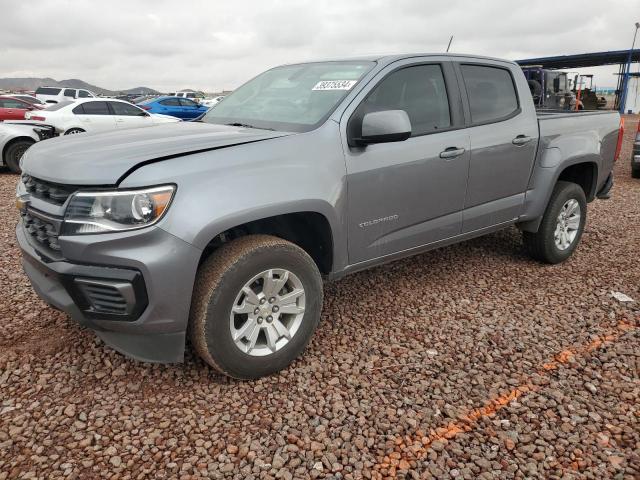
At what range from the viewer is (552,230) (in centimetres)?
445

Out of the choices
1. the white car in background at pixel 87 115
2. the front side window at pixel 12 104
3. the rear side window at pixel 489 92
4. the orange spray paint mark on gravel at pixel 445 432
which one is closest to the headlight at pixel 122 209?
the orange spray paint mark on gravel at pixel 445 432

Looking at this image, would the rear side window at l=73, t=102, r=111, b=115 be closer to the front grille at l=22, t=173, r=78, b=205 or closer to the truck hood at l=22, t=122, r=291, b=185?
the truck hood at l=22, t=122, r=291, b=185

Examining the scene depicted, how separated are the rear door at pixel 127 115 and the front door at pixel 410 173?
1030cm

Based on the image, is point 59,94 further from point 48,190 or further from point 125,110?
point 48,190

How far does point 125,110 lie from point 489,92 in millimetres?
11120

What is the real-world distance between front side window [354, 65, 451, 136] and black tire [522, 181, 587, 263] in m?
1.54

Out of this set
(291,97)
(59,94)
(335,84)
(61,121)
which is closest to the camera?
(335,84)

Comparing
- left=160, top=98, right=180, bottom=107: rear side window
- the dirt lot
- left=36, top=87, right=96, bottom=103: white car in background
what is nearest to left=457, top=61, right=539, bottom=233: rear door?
the dirt lot

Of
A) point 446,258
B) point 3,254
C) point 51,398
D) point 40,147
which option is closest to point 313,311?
point 51,398

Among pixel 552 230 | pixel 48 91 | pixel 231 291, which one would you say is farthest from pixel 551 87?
pixel 48 91

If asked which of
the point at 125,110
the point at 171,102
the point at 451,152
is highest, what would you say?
the point at 171,102

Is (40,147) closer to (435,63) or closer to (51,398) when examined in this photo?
(51,398)

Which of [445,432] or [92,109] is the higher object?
[92,109]

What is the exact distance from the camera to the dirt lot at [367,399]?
2.21 m
